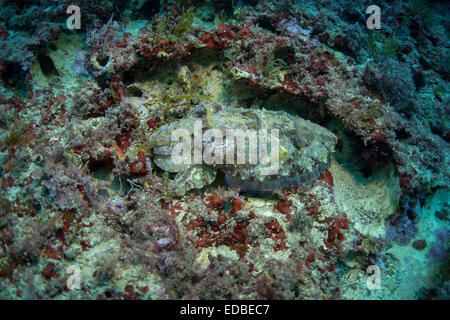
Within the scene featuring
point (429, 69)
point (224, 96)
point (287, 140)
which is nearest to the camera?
point (287, 140)

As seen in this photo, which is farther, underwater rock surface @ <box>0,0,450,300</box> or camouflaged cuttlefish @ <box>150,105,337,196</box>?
camouflaged cuttlefish @ <box>150,105,337,196</box>

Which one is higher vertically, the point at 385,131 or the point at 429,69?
the point at 429,69

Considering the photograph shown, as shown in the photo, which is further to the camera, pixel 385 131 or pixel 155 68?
pixel 155 68

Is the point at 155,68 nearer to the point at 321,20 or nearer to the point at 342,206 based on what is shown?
the point at 321,20

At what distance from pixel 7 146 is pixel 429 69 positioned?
891cm

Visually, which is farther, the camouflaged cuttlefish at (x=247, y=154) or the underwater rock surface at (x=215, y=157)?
the camouflaged cuttlefish at (x=247, y=154)

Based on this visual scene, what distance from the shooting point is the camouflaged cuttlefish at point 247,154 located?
378cm

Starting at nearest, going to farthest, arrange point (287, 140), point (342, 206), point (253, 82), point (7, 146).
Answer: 1. point (7, 146)
2. point (287, 140)
3. point (342, 206)
4. point (253, 82)

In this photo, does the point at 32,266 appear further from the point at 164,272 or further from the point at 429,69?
the point at 429,69

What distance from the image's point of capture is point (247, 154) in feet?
12.3

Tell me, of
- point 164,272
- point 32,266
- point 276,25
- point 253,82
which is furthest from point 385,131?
point 32,266

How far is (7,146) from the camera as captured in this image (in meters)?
3.71

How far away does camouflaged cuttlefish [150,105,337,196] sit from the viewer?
3.78m

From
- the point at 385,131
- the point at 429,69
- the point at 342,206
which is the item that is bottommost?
the point at 342,206
